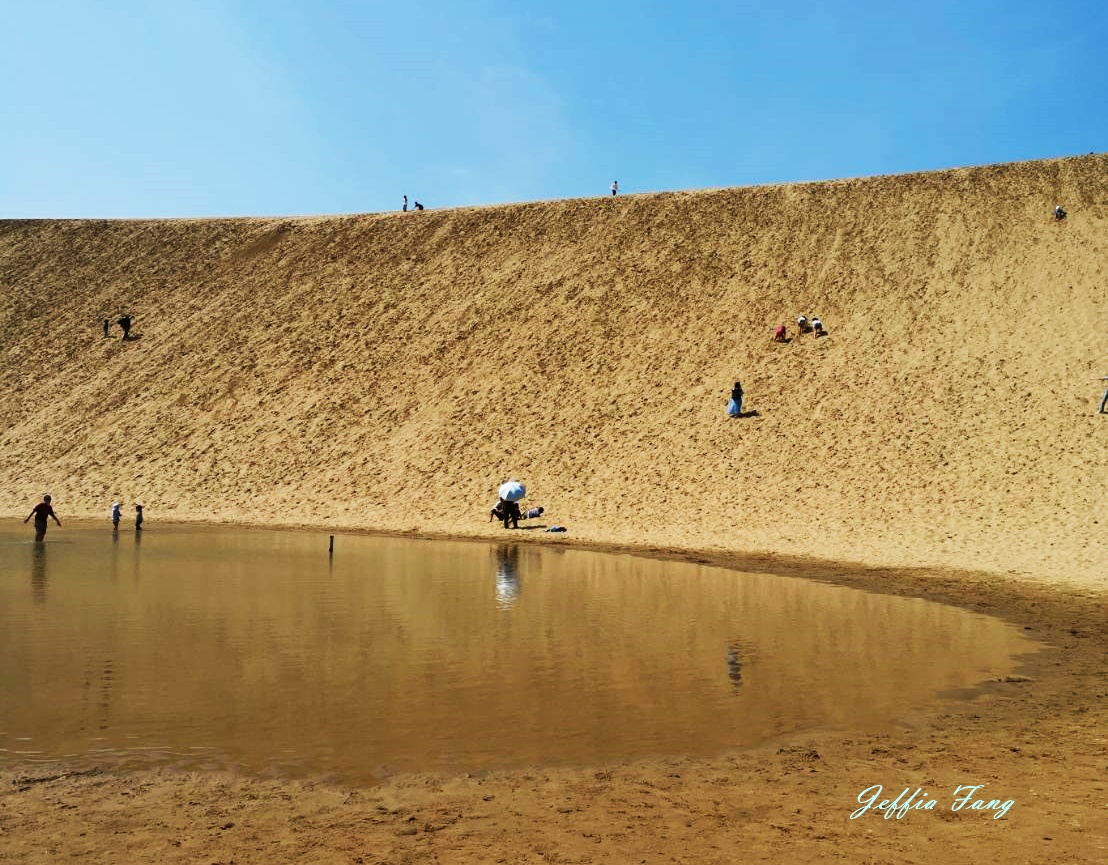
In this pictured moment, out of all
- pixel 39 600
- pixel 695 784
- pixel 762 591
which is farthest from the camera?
pixel 762 591

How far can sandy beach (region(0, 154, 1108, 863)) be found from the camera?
6340 mm

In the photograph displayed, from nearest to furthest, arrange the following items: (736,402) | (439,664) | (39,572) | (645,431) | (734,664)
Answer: (439,664) → (734,664) → (39,572) → (736,402) → (645,431)

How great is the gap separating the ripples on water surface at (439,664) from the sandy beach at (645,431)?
72cm

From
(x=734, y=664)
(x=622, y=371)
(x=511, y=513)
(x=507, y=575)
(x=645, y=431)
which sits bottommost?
(x=734, y=664)

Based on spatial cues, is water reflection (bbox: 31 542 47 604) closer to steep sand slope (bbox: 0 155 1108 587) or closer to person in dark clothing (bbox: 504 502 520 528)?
steep sand slope (bbox: 0 155 1108 587)

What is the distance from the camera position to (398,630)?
1298 centimetres

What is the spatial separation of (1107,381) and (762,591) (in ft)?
67.9

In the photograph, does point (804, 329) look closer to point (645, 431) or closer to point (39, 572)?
point (645, 431)

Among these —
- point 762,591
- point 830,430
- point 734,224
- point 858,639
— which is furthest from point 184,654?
point 734,224

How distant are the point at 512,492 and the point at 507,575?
30.4ft

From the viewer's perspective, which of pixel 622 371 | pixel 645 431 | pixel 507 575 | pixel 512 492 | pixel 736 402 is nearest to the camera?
pixel 507 575

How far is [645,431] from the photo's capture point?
3397 centimetres

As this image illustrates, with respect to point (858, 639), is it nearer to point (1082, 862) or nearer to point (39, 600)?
point (1082, 862)

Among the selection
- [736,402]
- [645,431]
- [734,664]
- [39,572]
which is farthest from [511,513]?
[734,664]
